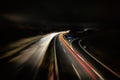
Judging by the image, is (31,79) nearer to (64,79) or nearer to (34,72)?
(34,72)

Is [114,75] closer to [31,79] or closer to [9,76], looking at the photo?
[31,79]

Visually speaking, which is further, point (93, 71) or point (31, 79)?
point (93, 71)

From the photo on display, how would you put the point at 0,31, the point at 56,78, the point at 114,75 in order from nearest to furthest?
the point at 56,78
the point at 114,75
the point at 0,31

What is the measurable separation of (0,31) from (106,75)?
98.7ft

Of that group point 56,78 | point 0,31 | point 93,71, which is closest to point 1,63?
point 56,78

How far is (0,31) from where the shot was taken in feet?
120

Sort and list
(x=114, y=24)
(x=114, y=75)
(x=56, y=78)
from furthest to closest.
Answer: (x=114, y=24), (x=114, y=75), (x=56, y=78)

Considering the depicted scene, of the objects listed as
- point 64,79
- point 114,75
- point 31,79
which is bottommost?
point 114,75

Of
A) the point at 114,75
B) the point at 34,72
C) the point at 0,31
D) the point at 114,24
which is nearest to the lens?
the point at 34,72

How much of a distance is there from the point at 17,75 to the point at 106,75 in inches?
308

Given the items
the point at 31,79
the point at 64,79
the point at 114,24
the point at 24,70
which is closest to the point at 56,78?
the point at 64,79

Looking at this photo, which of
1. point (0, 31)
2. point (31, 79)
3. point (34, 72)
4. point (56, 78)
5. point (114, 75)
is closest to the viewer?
point (31, 79)

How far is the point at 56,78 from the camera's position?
11.5 meters

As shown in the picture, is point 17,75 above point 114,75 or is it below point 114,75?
above
